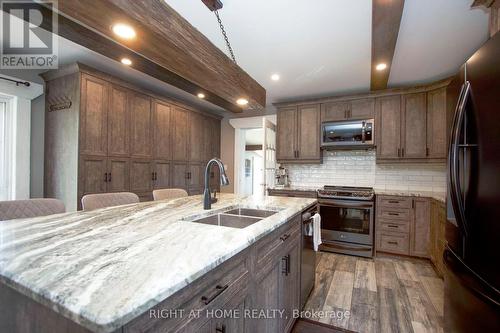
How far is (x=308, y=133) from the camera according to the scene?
3.99 meters

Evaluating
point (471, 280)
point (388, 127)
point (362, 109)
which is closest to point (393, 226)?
point (388, 127)

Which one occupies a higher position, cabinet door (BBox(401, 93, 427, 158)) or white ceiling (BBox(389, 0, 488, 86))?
white ceiling (BBox(389, 0, 488, 86))

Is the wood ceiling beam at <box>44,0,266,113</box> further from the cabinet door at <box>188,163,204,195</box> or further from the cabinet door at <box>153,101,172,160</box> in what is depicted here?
the cabinet door at <box>188,163,204,195</box>

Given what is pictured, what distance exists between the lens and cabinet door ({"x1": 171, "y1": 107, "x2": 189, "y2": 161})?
3.99 m

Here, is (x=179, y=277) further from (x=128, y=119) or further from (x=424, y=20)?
(x=128, y=119)

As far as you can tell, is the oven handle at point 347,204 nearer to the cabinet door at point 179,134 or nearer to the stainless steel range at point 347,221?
the stainless steel range at point 347,221

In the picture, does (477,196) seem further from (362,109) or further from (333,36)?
(362,109)

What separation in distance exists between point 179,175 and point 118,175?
1.10 meters

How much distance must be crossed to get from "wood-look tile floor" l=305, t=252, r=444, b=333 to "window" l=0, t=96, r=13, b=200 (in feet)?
12.0

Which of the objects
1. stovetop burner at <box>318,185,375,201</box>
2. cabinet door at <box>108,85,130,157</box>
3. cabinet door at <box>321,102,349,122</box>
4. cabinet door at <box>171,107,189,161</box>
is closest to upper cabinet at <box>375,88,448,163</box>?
cabinet door at <box>321,102,349,122</box>

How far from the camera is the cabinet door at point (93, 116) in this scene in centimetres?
275

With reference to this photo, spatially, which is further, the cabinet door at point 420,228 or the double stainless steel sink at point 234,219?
the cabinet door at point 420,228

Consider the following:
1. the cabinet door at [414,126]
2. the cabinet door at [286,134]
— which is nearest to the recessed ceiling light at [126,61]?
the cabinet door at [286,134]

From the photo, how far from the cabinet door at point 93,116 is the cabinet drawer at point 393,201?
146 inches
